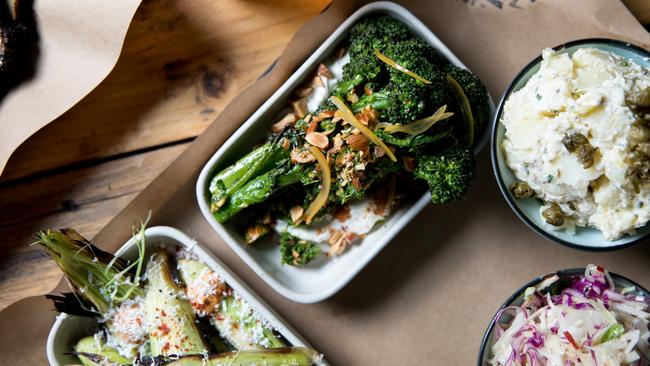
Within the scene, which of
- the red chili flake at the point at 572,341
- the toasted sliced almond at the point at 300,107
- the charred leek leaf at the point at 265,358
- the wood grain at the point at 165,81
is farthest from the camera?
the wood grain at the point at 165,81

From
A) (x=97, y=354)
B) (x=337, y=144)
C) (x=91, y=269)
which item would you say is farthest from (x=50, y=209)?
(x=337, y=144)

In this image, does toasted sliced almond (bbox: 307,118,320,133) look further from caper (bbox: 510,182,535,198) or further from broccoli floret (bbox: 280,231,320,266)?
caper (bbox: 510,182,535,198)

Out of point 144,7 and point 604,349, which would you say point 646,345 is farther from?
point 144,7

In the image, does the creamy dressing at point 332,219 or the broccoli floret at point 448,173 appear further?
the creamy dressing at point 332,219

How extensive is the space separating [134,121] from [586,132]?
162cm

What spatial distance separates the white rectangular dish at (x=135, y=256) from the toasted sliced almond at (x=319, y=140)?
1.88ft

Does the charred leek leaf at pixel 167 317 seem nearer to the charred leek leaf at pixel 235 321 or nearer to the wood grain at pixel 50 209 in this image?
the charred leek leaf at pixel 235 321

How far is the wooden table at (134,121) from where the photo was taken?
2.66m

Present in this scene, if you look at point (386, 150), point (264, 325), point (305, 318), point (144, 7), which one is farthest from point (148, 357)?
point (144, 7)

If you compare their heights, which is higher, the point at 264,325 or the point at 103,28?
the point at 103,28

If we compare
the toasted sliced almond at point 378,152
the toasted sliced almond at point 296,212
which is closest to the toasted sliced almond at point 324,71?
the toasted sliced almond at point 378,152

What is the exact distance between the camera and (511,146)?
2.29m

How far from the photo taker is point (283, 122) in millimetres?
2516

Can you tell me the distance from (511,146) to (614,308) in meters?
0.62
